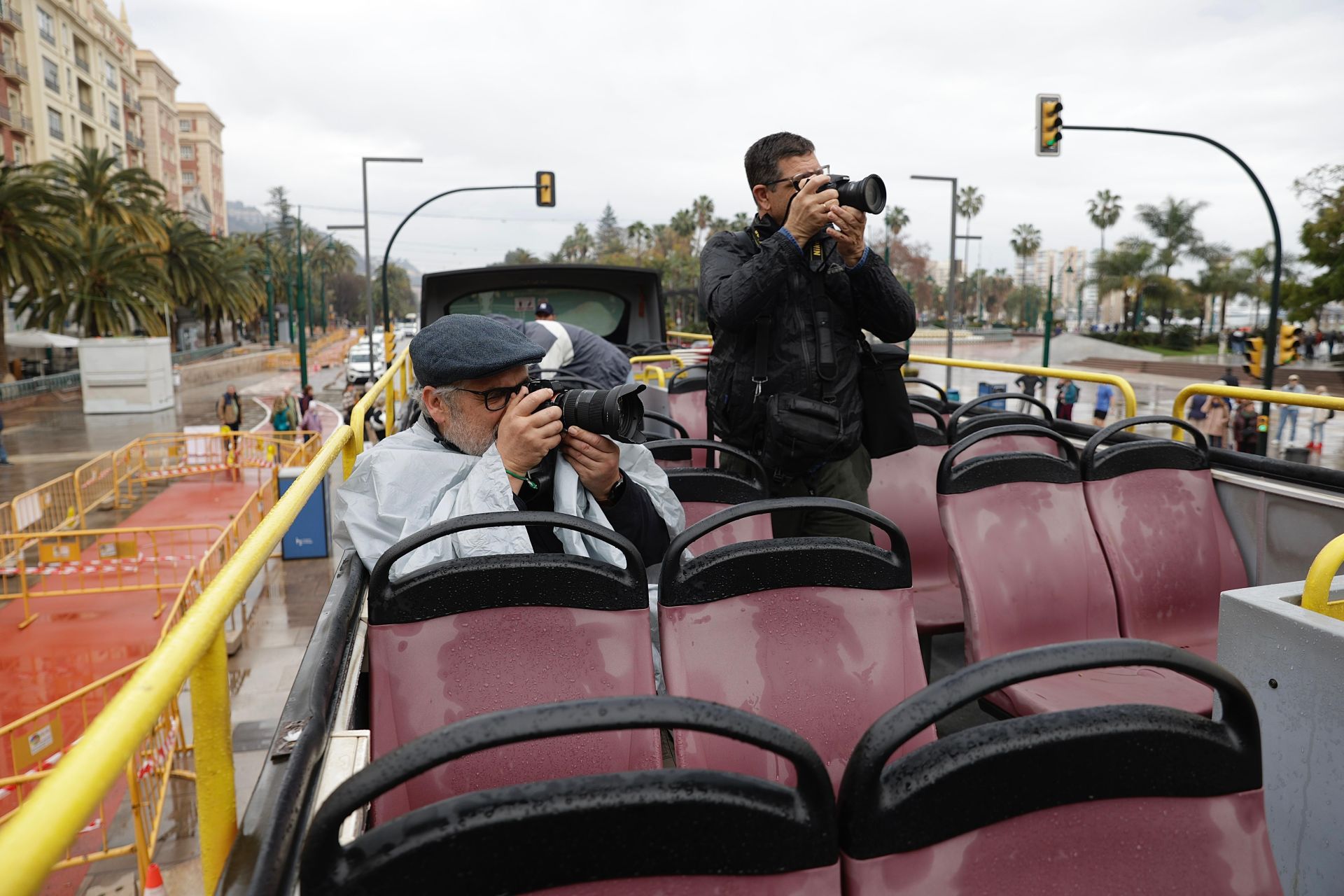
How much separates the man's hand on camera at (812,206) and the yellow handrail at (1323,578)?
1.58 metres

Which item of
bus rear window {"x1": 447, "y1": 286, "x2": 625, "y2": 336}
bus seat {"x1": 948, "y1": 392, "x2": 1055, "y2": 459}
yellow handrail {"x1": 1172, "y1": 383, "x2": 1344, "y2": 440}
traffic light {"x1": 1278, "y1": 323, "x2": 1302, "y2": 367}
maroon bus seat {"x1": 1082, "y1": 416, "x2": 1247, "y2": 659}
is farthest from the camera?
traffic light {"x1": 1278, "y1": 323, "x2": 1302, "y2": 367}

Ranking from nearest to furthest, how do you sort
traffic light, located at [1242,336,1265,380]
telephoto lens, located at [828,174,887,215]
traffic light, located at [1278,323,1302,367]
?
telephoto lens, located at [828,174,887,215], traffic light, located at [1278,323,1302,367], traffic light, located at [1242,336,1265,380]

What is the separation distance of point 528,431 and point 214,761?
3.55ft

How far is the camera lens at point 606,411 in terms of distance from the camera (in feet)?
7.09

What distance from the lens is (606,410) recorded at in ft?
7.09

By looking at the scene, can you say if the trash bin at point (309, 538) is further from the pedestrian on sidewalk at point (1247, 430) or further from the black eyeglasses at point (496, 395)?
the pedestrian on sidewalk at point (1247, 430)

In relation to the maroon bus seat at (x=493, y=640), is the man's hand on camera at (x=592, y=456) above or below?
above

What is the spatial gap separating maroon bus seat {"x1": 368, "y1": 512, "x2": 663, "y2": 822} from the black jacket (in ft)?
4.22

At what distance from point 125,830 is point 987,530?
550 centimetres

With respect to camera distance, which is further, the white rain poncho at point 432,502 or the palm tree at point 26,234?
the palm tree at point 26,234

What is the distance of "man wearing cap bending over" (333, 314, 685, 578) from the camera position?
220 cm

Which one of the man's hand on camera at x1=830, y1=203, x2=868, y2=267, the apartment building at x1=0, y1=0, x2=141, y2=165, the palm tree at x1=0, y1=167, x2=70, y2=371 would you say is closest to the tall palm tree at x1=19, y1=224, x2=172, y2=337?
the palm tree at x1=0, y1=167, x2=70, y2=371

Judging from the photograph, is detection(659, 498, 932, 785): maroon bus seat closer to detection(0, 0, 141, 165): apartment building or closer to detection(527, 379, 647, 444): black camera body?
detection(527, 379, 647, 444): black camera body

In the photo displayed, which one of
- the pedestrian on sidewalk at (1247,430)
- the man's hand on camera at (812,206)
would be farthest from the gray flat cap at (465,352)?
the pedestrian on sidewalk at (1247,430)
